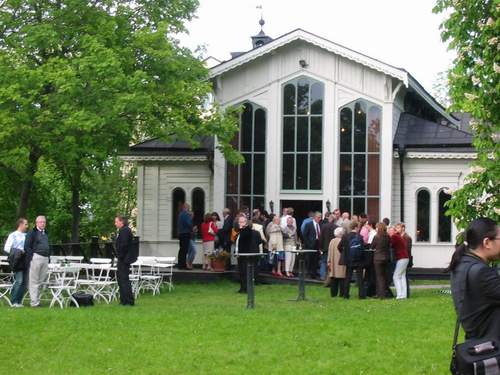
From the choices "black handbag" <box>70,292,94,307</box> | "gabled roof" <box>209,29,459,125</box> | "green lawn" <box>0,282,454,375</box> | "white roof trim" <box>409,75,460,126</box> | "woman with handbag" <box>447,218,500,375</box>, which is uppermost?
"gabled roof" <box>209,29,459,125</box>

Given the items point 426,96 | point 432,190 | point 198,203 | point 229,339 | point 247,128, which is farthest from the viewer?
point 426,96

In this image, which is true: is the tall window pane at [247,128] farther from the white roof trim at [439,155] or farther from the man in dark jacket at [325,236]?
the man in dark jacket at [325,236]

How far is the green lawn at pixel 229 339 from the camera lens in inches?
436

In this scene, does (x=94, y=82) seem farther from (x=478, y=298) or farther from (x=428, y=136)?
(x=478, y=298)

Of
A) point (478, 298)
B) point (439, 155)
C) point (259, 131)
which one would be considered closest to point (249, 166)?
point (259, 131)

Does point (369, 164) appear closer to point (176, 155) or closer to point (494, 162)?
point (176, 155)

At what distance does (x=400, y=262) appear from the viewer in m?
19.1

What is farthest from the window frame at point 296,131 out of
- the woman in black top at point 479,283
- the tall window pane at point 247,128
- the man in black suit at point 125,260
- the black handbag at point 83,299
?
the woman in black top at point 479,283

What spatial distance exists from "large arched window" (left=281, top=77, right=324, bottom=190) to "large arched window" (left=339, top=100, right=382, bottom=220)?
72cm

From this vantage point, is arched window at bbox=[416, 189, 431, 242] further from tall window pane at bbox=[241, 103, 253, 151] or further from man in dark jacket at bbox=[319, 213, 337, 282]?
tall window pane at bbox=[241, 103, 253, 151]

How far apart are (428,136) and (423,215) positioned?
238cm

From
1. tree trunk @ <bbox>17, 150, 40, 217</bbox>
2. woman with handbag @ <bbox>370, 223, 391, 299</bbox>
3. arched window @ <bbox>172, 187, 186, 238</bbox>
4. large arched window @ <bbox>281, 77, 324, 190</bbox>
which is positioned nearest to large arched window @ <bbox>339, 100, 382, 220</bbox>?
large arched window @ <bbox>281, 77, 324, 190</bbox>

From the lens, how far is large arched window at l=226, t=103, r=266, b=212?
2772cm

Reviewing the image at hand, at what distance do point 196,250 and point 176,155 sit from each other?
3.04 meters
